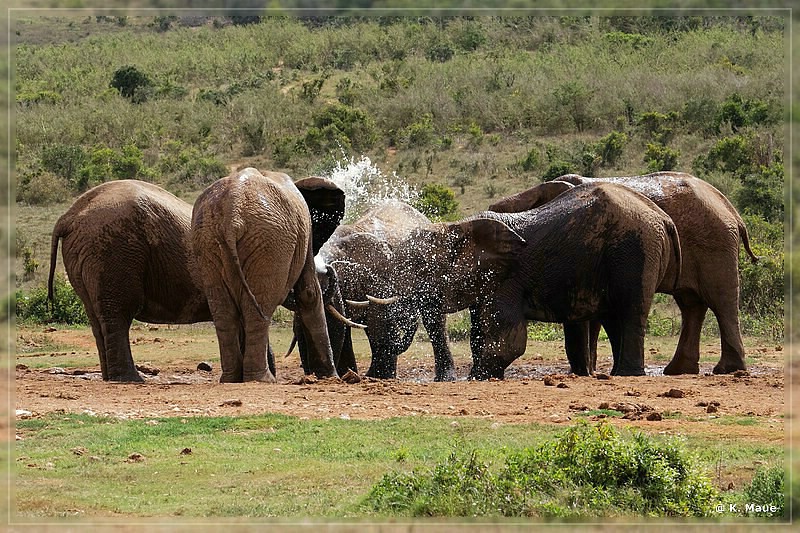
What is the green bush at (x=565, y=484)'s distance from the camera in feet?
20.9

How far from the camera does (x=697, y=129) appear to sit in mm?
30656

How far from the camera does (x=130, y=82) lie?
38.8m

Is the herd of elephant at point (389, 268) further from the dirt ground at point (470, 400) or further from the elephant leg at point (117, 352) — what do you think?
the dirt ground at point (470, 400)

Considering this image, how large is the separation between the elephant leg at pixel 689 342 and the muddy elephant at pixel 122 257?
5181 mm

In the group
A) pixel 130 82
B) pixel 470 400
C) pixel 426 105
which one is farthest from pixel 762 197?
pixel 130 82

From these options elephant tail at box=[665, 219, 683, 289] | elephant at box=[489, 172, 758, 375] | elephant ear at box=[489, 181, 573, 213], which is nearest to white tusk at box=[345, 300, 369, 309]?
elephant ear at box=[489, 181, 573, 213]

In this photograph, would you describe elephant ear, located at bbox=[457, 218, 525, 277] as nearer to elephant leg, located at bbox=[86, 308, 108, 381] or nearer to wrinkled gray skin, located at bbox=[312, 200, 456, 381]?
wrinkled gray skin, located at bbox=[312, 200, 456, 381]

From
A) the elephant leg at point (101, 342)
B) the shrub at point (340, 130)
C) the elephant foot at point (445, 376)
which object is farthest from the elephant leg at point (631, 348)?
the shrub at point (340, 130)

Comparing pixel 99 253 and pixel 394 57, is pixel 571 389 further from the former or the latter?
pixel 394 57

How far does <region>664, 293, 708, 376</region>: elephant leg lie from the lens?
1398 cm

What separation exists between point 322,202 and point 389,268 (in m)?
1.01

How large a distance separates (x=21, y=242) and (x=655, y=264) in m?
13.4

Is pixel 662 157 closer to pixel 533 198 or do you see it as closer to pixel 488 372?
pixel 533 198

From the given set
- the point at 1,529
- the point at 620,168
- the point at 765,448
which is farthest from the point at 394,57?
the point at 1,529
